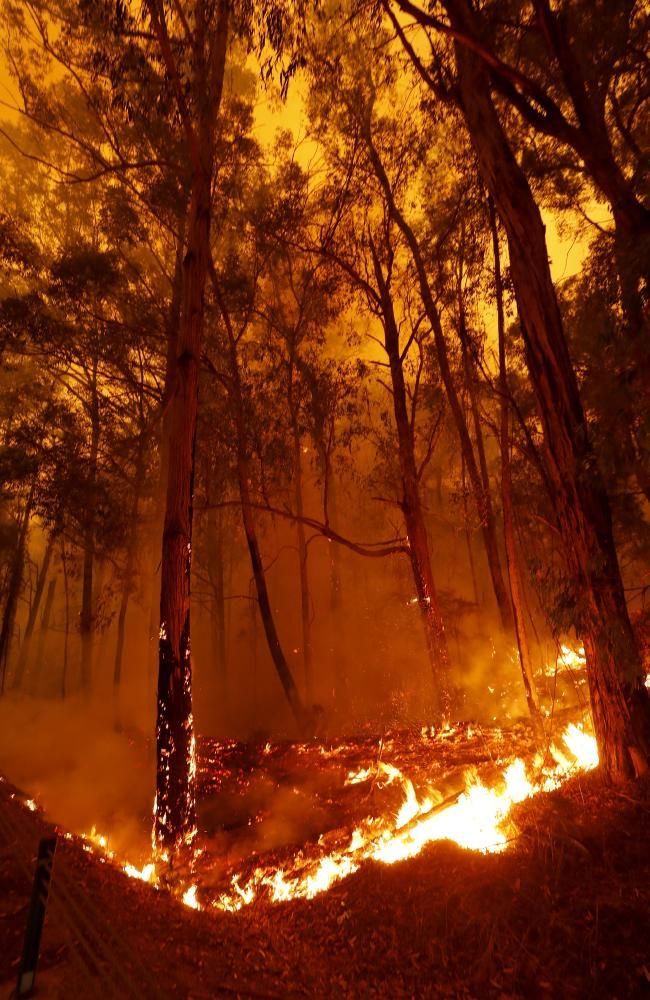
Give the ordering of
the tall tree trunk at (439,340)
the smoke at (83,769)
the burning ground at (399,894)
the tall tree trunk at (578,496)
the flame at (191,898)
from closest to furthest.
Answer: the burning ground at (399,894) → the tall tree trunk at (578,496) → the flame at (191,898) → the smoke at (83,769) → the tall tree trunk at (439,340)

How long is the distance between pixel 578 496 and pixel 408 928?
11.8 ft

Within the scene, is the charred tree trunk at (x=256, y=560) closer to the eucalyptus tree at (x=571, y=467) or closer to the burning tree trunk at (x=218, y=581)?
the eucalyptus tree at (x=571, y=467)

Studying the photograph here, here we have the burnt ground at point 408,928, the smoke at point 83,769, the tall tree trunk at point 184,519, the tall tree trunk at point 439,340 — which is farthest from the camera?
the tall tree trunk at point 439,340

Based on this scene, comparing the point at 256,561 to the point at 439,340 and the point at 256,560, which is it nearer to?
the point at 256,560

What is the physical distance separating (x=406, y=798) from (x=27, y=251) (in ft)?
45.8

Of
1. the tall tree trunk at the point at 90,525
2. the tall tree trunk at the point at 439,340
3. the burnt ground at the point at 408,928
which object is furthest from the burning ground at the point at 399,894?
the tall tree trunk at the point at 90,525

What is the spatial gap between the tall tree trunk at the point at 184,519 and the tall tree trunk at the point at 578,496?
391 centimetres

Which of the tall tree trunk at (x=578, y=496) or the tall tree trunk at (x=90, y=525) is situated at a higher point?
the tall tree trunk at (x=90, y=525)

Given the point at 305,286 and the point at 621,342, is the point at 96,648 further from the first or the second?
the point at 621,342

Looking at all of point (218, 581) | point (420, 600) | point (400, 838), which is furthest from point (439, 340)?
point (218, 581)

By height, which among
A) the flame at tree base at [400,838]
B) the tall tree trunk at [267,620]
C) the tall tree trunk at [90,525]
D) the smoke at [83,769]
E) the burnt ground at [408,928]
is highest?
the tall tree trunk at [90,525]

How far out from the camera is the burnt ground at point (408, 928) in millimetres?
3201

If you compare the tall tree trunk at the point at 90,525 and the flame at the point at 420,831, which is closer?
the flame at the point at 420,831

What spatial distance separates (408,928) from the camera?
382 centimetres
